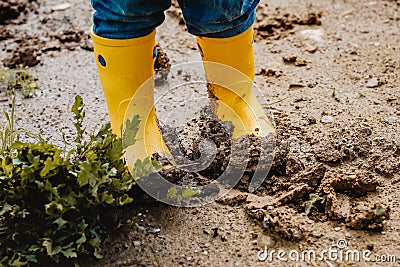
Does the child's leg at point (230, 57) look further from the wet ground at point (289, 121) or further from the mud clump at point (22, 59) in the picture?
the mud clump at point (22, 59)

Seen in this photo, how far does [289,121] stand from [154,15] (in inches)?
21.6

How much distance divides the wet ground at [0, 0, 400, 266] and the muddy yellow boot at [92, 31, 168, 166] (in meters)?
0.15

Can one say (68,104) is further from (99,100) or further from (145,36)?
(145,36)

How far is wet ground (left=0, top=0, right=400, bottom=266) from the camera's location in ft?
4.87

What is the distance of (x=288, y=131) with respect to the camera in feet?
6.08

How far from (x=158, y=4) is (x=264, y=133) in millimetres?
447

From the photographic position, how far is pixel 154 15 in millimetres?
1591

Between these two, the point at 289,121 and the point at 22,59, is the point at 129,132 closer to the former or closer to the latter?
the point at 289,121

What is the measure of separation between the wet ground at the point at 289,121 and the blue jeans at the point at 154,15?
1.10 feet

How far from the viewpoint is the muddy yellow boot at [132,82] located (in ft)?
5.28

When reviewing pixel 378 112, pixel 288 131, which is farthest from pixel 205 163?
pixel 378 112

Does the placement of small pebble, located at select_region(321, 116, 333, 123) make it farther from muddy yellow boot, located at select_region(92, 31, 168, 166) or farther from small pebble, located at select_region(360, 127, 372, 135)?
muddy yellow boot, located at select_region(92, 31, 168, 166)

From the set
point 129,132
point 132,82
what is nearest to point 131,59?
point 132,82

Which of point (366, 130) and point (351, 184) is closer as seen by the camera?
point (351, 184)
